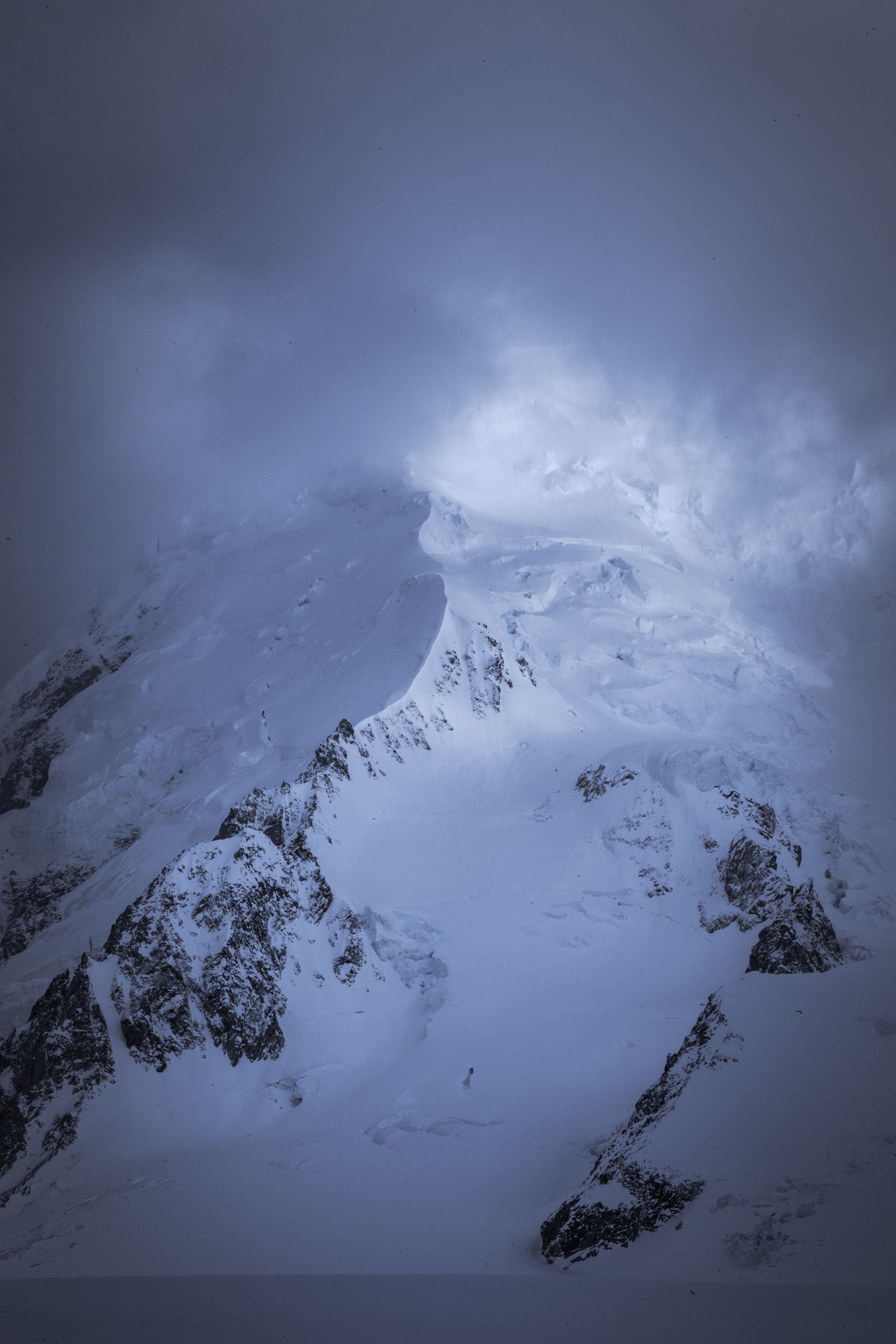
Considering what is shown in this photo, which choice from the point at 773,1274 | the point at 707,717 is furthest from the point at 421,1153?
the point at 707,717

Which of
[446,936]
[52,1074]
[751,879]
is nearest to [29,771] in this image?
[52,1074]

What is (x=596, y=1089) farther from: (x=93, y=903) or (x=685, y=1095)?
(x=93, y=903)

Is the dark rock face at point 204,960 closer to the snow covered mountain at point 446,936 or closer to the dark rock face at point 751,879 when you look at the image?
the snow covered mountain at point 446,936

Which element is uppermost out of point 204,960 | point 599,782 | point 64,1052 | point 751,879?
point 599,782

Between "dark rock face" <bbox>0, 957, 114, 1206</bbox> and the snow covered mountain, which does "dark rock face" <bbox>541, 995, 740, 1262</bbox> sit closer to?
the snow covered mountain

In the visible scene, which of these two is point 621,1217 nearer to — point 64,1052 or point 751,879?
point 64,1052

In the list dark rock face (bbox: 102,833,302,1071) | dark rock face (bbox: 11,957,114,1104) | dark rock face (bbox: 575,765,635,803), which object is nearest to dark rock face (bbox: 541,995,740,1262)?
dark rock face (bbox: 102,833,302,1071)
